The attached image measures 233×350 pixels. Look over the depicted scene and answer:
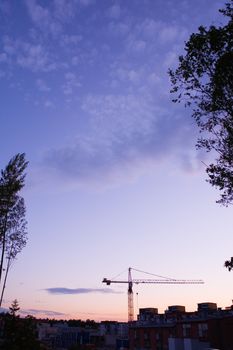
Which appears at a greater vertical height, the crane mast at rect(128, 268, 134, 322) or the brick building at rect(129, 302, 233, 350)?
the crane mast at rect(128, 268, 134, 322)

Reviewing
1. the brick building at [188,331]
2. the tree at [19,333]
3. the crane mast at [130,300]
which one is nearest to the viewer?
the tree at [19,333]

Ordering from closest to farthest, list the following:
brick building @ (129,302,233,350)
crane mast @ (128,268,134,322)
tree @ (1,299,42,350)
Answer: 1. tree @ (1,299,42,350)
2. brick building @ (129,302,233,350)
3. crane mast @ (128,268,134,322)

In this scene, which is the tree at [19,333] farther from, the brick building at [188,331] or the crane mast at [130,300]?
the crane mast at [130,300]

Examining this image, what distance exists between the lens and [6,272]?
33.5 meters

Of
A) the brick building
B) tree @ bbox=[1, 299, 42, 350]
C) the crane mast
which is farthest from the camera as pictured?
the crane mast

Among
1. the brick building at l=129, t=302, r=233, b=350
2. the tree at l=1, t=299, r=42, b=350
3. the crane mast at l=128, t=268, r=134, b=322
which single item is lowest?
the tree at l=1, t=299, r=42, b=350

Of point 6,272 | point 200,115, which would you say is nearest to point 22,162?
point 6,272

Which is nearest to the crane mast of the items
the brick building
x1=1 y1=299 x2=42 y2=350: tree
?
the brick building

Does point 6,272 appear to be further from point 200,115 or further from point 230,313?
point 230,313

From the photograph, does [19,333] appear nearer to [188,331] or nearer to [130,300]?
[188,331]

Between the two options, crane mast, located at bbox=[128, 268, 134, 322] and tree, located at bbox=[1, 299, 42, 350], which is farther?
crane mast, located at bbox=[128, 268, 134, 322]

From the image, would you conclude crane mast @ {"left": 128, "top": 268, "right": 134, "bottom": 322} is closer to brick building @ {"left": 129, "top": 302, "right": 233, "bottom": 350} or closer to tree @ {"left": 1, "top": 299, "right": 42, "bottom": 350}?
brick building @ {"left": 129, "top": 302, "right": 233, "bottom": 350}

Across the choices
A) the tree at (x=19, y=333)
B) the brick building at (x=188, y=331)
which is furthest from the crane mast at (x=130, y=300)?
the tree at (x=19, y=333)

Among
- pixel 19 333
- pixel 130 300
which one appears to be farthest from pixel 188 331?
pixel 130 300
